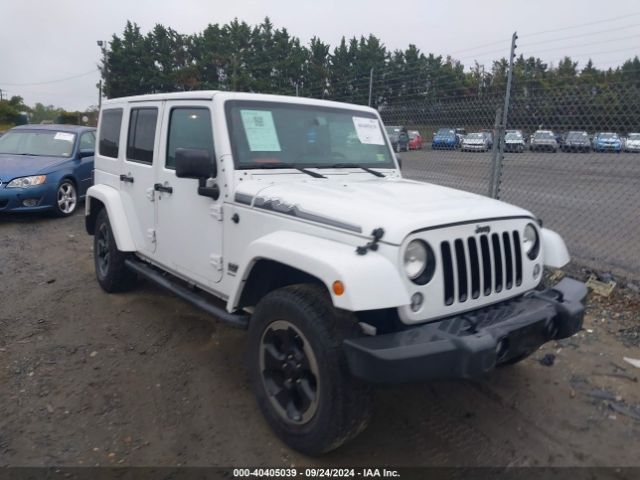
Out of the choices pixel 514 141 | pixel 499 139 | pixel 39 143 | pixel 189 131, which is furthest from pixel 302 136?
pixel 39 143

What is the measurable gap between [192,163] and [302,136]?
3.13 ft

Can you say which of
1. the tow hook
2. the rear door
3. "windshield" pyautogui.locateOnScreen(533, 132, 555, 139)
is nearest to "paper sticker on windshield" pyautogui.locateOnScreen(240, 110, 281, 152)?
the tow hook

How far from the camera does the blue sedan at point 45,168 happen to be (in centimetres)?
814

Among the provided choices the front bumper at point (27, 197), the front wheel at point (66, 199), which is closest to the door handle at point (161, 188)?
the front bumper at point (27, 197)

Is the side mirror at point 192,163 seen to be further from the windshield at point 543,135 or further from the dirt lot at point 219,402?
the windshield at point 543,135

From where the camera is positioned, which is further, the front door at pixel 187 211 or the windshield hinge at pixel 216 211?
the front door at pixel 187 211

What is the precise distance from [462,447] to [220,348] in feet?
6.52

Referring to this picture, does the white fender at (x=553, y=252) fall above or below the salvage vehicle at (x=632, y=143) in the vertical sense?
below

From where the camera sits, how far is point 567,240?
690 cm

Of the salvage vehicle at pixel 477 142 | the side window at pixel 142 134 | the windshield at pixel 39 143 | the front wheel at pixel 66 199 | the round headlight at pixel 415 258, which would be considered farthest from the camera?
the windshield at pixel 39 143

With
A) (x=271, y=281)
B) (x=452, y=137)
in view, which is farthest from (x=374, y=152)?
(x=452, y=137)

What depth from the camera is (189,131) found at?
394 centimetres

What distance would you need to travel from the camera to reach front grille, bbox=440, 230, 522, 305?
8.87 ft

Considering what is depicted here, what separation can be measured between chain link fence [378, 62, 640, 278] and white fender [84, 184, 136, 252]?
155 inches
